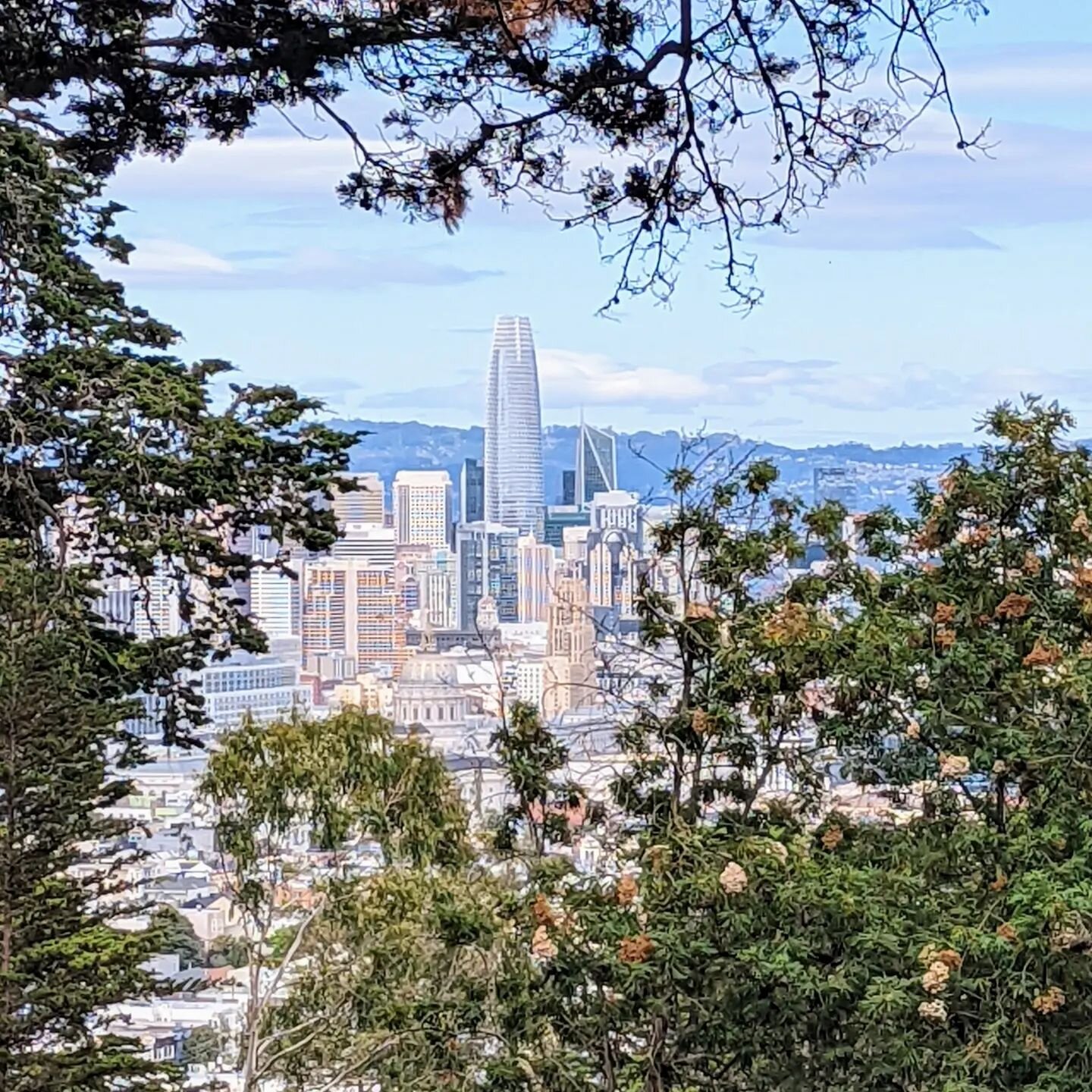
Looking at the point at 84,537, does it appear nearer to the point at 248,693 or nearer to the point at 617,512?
the point at 617,512

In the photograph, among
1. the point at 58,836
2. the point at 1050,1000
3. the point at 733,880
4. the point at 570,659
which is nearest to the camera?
the point at 1050,1000

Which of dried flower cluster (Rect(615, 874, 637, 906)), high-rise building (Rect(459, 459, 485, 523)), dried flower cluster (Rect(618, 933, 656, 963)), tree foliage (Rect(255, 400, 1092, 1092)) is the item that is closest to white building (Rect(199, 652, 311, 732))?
high-rise building (Rect(459, 459, 485, 523))

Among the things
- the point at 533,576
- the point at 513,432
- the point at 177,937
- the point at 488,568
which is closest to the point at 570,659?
the point at 533,576

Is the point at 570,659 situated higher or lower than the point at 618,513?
lower

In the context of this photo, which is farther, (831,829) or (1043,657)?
(831,829)

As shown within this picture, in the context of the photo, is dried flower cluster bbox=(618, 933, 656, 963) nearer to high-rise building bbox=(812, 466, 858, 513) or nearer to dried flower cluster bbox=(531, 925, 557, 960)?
dried flower cluster bbox=(531, 925, 557, 960)

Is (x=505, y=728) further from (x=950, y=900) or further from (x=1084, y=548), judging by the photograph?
(x=1084, y=548)

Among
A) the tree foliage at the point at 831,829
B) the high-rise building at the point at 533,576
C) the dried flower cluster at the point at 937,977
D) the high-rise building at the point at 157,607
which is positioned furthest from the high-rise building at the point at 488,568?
the dried flower cluster at the point at 937,977

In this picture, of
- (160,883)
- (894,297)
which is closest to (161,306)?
(160,883)
